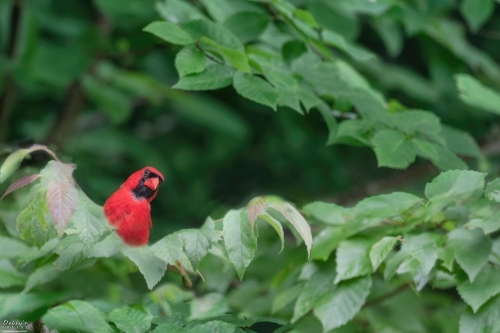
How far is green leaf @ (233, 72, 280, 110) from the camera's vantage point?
934 millimetres

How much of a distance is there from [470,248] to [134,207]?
0.48 metres

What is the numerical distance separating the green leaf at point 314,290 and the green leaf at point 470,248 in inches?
8.0

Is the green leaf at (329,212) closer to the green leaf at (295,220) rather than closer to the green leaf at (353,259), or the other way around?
the green leaf at (353,259)

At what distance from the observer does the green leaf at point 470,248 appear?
84cm

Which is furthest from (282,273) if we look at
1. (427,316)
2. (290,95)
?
(427,316)

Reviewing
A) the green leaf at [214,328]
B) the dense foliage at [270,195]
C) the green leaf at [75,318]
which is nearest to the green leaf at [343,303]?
the dense foliage at [270,195]

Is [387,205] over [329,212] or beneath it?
over

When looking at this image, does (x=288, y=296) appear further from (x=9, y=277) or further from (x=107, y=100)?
(x=107, y=100)

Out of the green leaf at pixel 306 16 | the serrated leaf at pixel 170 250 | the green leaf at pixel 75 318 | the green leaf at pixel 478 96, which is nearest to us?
the green leaf at pixel 75 318

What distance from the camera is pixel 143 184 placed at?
2.82 feet

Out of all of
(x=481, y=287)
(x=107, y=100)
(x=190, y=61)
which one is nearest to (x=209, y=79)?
(x=190, y=61)

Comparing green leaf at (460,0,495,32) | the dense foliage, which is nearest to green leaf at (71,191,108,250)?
the dense foliage

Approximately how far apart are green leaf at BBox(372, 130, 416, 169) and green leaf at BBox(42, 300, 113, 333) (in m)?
0.52

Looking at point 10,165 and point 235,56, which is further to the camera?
point 235,56
